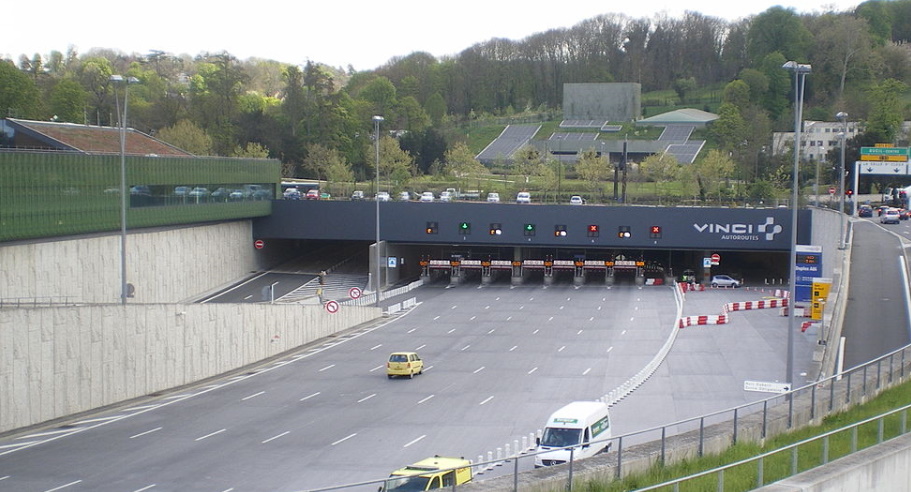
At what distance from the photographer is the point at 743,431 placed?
60.3 ft

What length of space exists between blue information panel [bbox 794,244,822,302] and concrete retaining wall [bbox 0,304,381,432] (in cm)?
2507

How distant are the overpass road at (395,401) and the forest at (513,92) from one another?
124 feet

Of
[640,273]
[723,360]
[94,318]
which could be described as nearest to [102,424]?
[94,318]

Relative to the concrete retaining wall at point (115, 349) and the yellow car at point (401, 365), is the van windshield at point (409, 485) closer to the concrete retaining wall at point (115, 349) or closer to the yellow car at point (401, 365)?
the concrete retaining wall at point (115, 349)

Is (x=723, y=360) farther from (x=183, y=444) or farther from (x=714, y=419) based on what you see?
(x=183, y=444)

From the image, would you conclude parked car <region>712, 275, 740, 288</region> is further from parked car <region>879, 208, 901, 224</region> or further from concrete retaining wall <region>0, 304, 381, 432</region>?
concrete retaining wall <region>0, 304, 381, 432</region>

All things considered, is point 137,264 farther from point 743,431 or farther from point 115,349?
point 743,431

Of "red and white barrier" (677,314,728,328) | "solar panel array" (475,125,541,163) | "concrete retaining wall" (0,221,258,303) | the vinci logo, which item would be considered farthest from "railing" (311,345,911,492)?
"solar panel array" (475,125,541,163)

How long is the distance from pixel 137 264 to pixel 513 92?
130 metres

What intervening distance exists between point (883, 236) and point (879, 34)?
119081 mm

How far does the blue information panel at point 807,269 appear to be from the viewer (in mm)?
50125

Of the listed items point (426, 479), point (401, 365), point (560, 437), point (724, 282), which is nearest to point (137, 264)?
point (401, 365)

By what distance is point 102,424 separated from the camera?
32469 mm

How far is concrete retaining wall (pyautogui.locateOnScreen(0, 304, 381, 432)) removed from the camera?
31.3 meters
